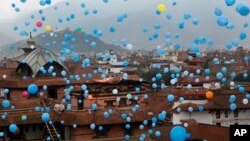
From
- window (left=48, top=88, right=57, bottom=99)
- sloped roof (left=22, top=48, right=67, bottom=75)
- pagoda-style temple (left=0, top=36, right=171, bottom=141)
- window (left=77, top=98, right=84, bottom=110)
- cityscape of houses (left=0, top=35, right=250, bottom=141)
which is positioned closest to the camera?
cityscape of houses (left=0, top=35, right=250, bottom=141)

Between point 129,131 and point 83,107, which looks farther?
point 83,107

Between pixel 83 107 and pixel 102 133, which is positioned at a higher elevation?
pixel 83 107

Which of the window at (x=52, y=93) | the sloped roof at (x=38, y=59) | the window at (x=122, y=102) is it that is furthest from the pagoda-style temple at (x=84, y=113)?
the sloped roof at (x=38, y=59)

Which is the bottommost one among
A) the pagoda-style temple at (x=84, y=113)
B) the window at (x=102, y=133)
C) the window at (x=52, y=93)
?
the window at (x=102, y=133)

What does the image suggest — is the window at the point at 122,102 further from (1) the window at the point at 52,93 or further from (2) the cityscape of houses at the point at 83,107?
(1) the window at the point at 52,93

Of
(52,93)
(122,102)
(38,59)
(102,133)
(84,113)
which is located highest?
(38,59)

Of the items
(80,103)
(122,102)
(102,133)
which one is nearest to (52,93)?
(80,103)

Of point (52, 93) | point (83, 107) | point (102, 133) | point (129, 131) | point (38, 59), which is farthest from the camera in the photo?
point (38, 59)

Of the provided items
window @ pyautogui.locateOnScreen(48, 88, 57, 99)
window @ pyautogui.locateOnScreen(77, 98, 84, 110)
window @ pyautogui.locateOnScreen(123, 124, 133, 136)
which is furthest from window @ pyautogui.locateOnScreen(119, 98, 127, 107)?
window @ pyautogui.locateOnScreen(48, 88, 57, 99)

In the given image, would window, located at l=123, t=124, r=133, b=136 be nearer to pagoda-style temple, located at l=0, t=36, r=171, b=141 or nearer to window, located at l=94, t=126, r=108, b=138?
pagoda-style temple, located at l=0, t=36, r=171, b=141

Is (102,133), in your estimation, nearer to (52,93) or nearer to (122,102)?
(122,102)

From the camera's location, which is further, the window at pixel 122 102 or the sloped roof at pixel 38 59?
the sloped roof at pixel 38 59

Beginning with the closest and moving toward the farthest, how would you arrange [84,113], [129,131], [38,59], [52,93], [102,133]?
[84,113] < [102,133] < [129,131] < [52,93] < [38,59]

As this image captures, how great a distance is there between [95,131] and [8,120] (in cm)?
422
